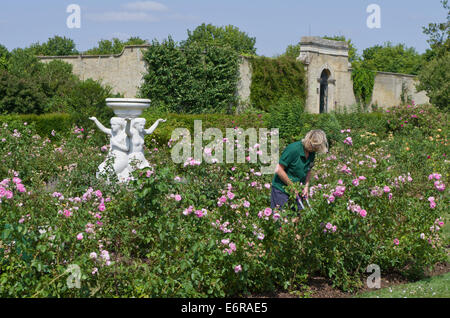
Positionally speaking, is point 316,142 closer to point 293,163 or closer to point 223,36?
point 293,163

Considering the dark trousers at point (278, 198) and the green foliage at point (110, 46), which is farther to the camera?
the green foliage at point (110, 46)

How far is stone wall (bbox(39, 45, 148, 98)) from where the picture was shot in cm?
2164

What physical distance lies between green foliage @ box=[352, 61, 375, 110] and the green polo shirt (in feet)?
81.4

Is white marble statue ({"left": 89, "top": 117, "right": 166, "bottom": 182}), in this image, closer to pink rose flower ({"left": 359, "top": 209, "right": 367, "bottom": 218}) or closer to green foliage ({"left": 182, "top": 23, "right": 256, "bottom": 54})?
pink rose flower ({"left": 359, "top": 209, "right": 367, "bottom": 218})

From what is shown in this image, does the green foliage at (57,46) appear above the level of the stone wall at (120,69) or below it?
above

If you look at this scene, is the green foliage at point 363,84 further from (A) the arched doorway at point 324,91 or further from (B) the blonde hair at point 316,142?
(B) the blonde hair at point 316,142

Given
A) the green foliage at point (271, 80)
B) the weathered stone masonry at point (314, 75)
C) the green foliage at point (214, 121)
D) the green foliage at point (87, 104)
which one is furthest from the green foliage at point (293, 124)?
the weathered stone masonry at point (314, 75)

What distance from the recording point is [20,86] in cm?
1869

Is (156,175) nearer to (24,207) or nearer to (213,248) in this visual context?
(213,248)

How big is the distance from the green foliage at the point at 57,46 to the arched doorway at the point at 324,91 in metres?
40.1

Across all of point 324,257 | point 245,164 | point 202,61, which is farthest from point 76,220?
point 202,61

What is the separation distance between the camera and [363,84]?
2964 cm

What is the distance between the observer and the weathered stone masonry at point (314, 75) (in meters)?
21.9
